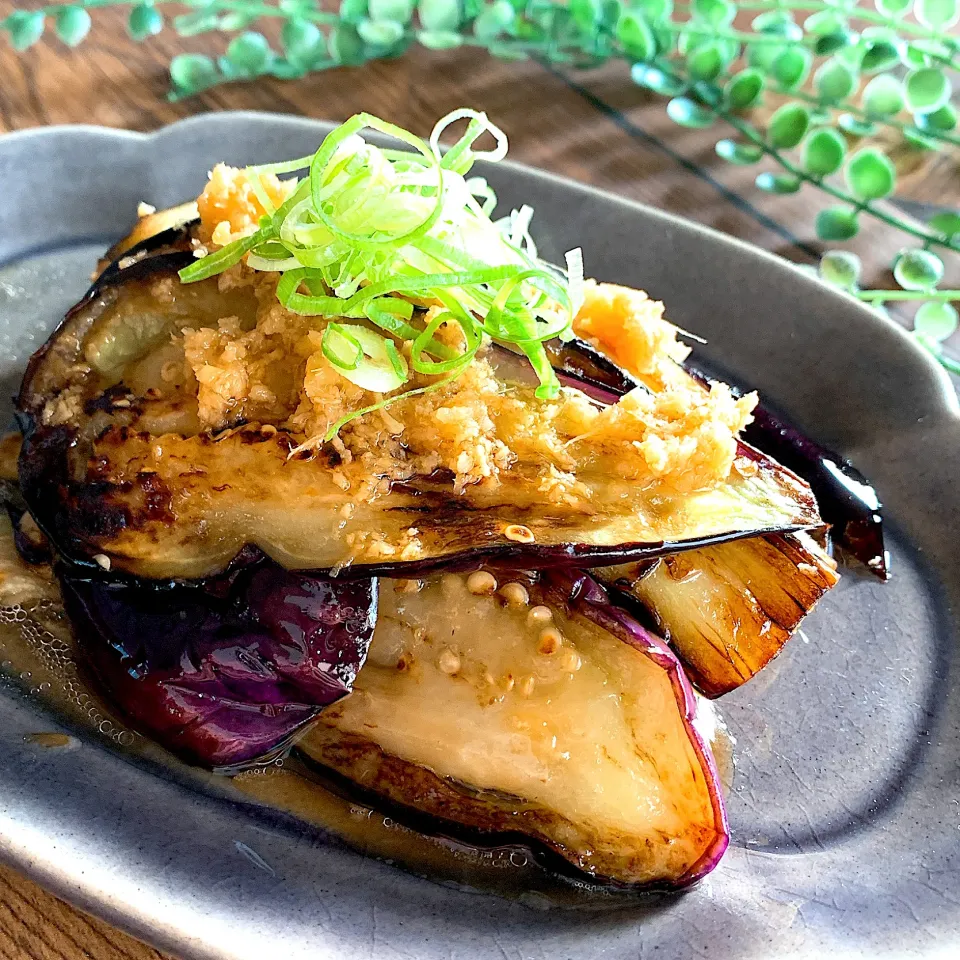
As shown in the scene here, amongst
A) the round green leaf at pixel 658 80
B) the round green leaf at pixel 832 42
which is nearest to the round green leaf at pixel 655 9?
the round green leaf at pixel 658 80

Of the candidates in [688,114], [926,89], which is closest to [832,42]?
[926,89]

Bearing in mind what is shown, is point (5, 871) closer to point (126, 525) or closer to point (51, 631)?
point (51, 631)

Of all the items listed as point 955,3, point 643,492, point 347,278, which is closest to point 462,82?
point 955,3

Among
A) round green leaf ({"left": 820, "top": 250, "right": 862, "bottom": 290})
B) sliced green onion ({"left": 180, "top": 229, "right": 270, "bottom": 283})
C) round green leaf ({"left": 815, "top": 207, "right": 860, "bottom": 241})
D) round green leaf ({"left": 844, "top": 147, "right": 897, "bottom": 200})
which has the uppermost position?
sliced green onion ({"left": 180, "top": 229, "right": 270, "bottom": 283})

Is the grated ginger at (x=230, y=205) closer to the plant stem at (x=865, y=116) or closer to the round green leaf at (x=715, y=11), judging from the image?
the round green leaf at (x=715, y=11)

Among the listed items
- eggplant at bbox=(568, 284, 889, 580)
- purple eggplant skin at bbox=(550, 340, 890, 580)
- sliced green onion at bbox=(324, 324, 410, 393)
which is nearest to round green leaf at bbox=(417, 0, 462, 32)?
eggplant at bbox=(568, 284, 889, 580)

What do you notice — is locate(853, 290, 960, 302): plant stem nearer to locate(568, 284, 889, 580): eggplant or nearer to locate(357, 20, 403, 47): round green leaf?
locate(568, 284, 889, 580): eggplant

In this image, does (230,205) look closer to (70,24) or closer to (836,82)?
(70,24)
